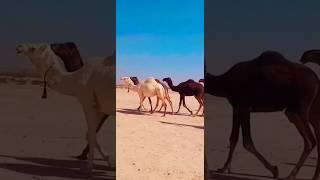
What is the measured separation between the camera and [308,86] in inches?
228

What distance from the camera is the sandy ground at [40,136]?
5.99 meters

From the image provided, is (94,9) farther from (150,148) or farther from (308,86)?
(150,148)

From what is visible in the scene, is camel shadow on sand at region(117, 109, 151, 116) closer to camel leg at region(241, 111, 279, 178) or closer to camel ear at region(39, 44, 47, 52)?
camel ear at region(39, 44, 47, 52)

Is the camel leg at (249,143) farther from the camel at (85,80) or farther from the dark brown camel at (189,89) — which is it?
the dark brown camel at (189,89)

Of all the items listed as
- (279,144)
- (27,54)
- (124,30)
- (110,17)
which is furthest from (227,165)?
(124,30)

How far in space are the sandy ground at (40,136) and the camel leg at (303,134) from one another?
1890 mm

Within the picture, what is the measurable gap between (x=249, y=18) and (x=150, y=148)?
4725 mm

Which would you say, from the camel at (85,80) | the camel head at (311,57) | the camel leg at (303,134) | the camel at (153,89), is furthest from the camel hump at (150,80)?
the camel head at (311,57)

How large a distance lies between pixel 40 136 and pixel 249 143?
2.20 m

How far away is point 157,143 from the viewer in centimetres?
1030

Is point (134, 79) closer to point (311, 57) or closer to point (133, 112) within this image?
point (133, 112)

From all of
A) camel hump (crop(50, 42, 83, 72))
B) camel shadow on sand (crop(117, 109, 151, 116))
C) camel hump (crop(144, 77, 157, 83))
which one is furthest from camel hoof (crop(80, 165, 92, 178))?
camel hump (crop(144, 77, 157, 83))

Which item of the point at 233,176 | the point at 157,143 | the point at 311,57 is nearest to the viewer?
the point at 311,57

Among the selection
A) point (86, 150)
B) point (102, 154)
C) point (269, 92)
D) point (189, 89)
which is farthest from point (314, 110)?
point (189, 89)
